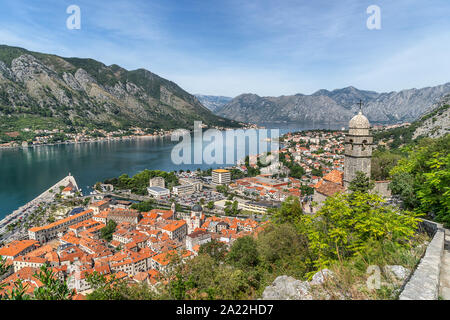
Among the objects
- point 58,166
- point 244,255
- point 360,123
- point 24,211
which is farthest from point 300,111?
point 244,255

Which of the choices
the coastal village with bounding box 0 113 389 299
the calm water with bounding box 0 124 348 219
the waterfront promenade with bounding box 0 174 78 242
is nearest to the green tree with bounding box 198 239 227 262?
the coastal village with bounding box 0 113 389 299

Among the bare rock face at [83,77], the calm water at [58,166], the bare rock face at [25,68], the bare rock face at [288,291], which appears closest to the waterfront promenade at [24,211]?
the calm water at [58,166]

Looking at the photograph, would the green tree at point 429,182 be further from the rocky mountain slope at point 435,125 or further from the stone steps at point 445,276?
the rocky mountain slope at point 435,125

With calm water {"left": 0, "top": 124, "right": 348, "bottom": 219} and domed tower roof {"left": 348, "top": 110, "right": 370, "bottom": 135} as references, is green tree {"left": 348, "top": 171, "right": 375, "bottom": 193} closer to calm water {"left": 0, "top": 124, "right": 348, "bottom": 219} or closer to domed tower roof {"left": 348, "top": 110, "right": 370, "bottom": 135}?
domed tower roof {"left": 348, "top": 110, "right": 370, "bottom": 135}

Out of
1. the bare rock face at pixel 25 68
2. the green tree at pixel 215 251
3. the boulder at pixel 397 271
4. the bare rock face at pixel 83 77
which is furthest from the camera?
the bare rock face at pixel 83 77
